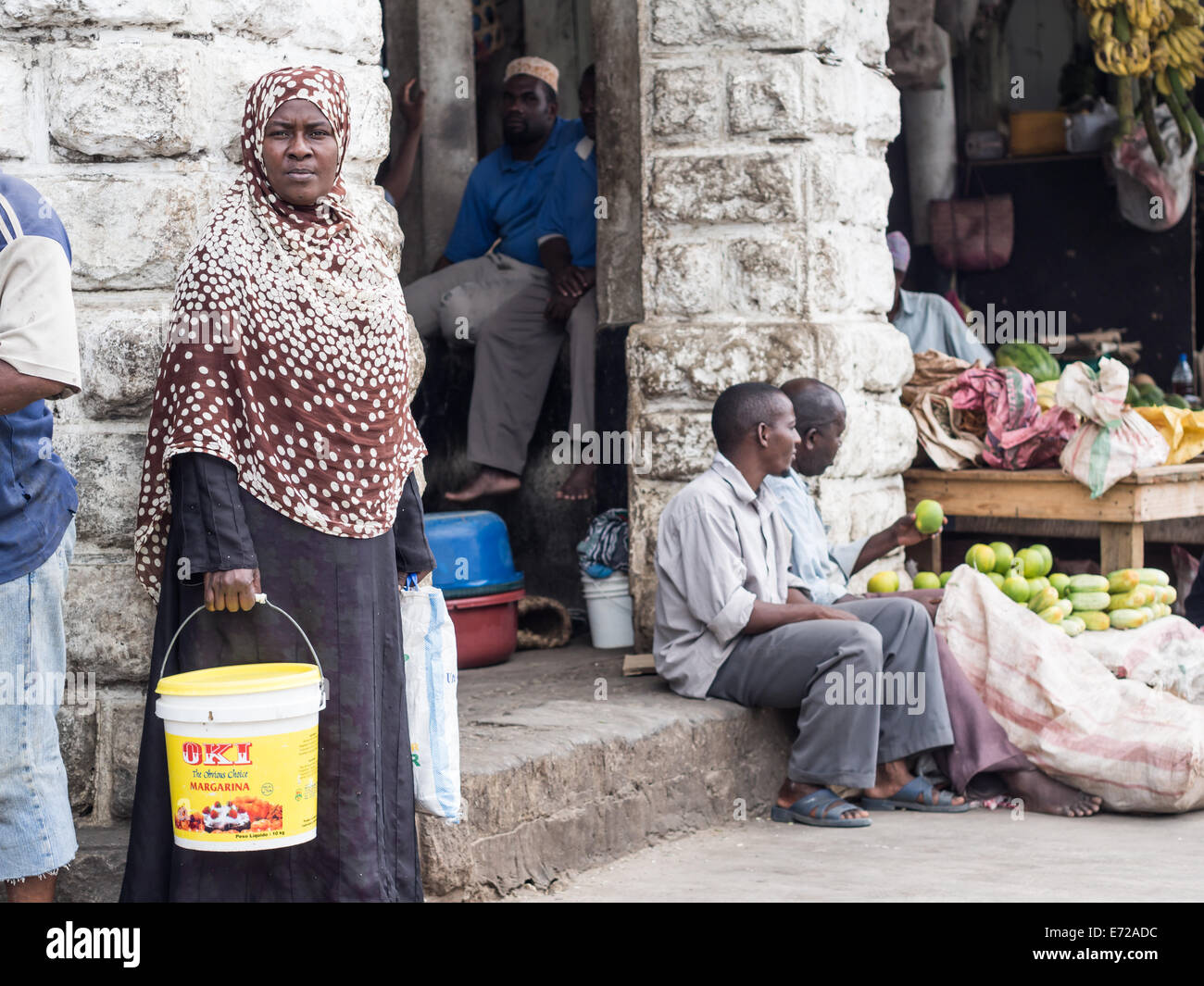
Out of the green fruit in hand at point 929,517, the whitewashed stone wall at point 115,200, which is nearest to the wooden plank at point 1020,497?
the green fruit in hand at point 929,517

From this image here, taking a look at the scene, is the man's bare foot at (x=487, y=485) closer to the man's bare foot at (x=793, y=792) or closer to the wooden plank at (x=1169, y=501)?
the man's bare foot at (x=793, y=792)

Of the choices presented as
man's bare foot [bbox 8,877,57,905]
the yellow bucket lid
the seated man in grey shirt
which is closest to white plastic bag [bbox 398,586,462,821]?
the yellow bucket lid

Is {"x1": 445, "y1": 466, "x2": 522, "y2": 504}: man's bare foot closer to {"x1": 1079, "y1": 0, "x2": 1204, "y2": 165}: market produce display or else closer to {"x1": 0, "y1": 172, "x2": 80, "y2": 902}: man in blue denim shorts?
{"x1": 0, "y1": 172, "x2": 80, "y2": 902}: man in blue denim shorts

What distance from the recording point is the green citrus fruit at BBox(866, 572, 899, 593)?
5.78m

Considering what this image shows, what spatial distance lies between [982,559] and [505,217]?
8.56 ft

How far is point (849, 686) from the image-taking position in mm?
4898

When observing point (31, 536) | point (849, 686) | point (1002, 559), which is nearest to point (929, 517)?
point (1002, 559)

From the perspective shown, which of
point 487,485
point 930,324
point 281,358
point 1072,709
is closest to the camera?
point 281,358

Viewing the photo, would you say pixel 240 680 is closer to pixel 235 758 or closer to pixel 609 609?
pixel 235 758

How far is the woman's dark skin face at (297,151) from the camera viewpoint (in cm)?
344

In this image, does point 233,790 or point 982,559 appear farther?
point 982,559

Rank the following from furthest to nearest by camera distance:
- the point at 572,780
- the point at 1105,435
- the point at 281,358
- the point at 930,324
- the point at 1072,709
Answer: the point at 930,324 → the point at 1105,435 → the point at 1072,709 → the point at 572,780 → the point at 281,358

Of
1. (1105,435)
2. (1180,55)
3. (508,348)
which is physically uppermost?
(1180,55)
